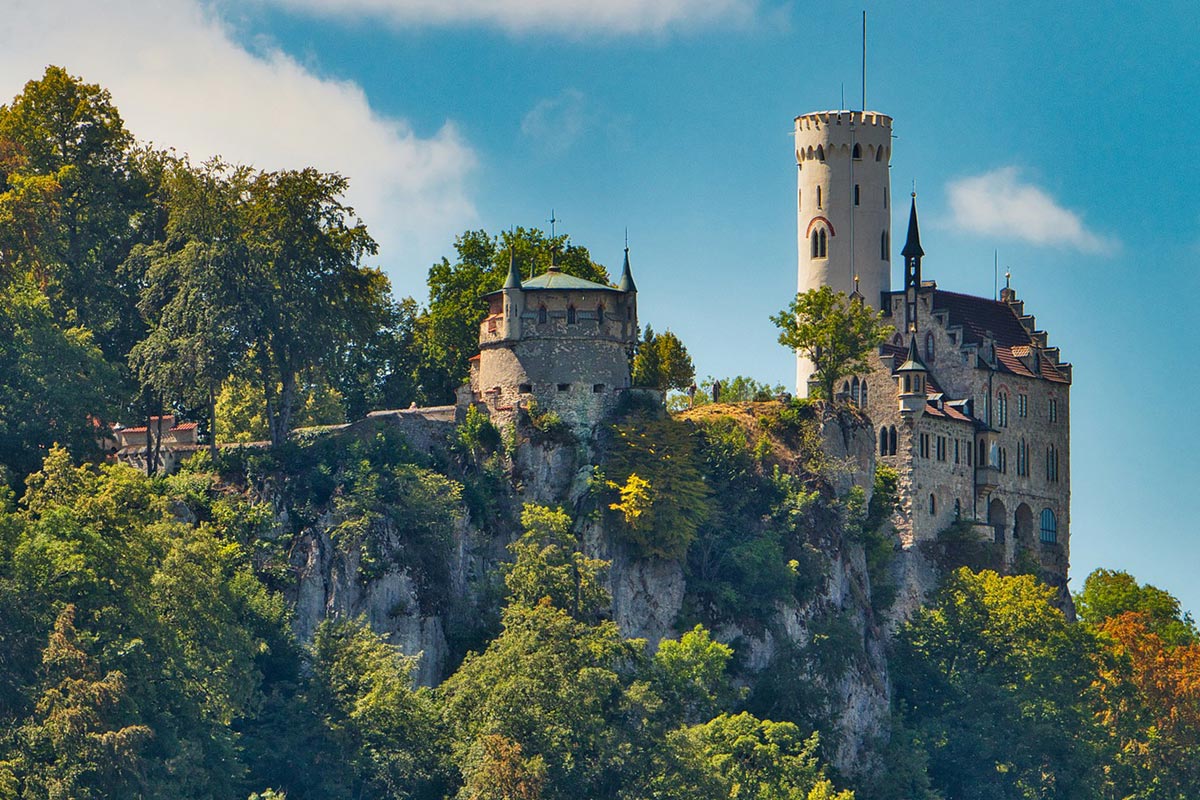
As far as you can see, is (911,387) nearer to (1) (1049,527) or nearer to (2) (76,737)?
(1) (1049,527)

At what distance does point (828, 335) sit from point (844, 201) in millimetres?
10804

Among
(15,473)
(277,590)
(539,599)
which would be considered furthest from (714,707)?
(15,473)

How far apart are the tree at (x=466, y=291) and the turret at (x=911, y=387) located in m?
11.2

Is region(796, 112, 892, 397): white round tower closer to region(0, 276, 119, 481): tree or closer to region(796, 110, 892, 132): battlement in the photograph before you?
region(796, 110, 892, 132): battlement

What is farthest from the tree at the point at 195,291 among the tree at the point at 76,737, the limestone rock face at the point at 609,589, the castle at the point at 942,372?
the castle at the point at 942,372

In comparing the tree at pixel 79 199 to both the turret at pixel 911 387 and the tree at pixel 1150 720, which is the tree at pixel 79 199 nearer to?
the turret at pixel 911 387

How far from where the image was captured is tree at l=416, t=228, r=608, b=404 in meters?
122

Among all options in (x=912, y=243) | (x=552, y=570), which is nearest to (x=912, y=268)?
(x=912, y=243)

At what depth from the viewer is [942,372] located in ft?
424

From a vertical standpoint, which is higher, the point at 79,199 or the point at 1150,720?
the point at 79,199

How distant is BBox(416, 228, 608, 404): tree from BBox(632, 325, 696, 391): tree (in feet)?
11.2

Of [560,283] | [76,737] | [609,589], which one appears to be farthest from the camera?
[560,283]

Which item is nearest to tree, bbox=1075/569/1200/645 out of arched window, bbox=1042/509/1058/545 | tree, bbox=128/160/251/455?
arched window, bbox=1042/509/1058/545

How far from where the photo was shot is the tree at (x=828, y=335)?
122 m
